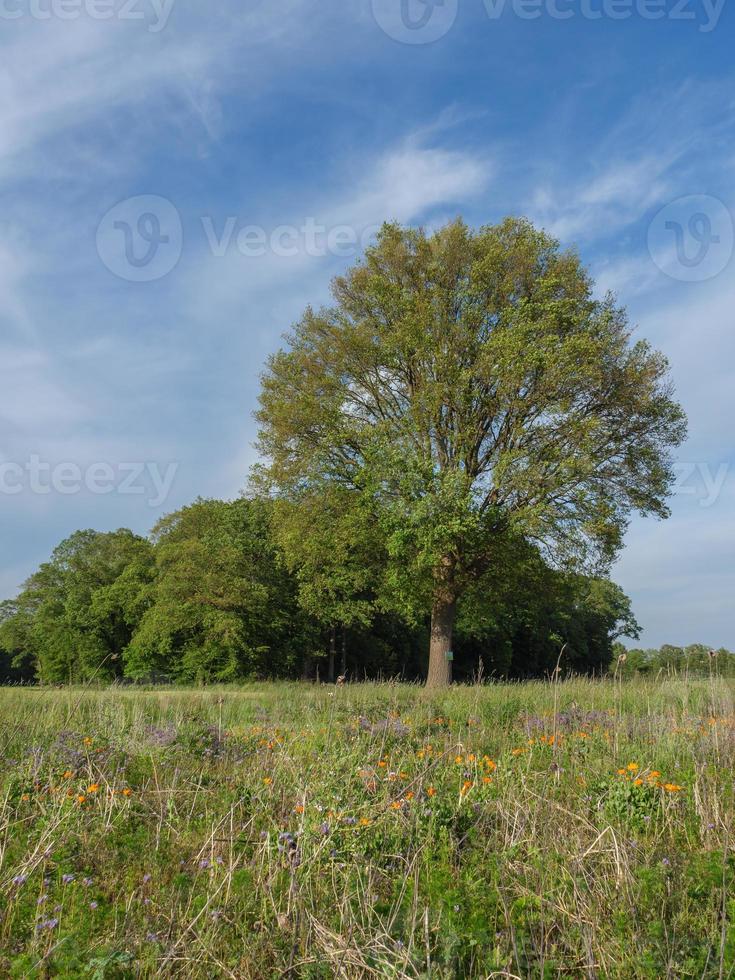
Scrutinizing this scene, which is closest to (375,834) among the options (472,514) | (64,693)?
(64,693)

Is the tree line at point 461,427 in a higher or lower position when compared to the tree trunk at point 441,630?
higher

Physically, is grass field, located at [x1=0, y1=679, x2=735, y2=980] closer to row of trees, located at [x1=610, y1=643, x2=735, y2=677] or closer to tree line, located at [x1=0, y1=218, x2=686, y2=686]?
row of trees, located at [x1=610, y1=643, x2=735, y2=677]

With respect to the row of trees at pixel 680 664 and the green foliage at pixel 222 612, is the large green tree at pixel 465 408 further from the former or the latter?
the green foliage at pixel 222 612

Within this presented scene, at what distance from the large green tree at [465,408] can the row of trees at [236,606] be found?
188 cm

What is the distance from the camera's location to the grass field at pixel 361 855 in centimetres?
310

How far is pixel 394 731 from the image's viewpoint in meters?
7.46

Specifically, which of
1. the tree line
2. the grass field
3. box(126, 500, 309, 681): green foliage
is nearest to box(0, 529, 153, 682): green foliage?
box(126, 500, 309, 681): green foliage

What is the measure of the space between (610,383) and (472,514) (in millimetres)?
6196

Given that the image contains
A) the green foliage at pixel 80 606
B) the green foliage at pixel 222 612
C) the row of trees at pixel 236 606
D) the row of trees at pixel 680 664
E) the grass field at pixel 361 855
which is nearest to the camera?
the grass field at pixel 361 855

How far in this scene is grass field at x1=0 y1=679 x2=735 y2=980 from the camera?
3.10m

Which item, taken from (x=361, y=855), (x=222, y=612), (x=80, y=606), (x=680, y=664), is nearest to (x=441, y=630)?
(x=680, y=664)

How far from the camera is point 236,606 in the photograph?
38.9m

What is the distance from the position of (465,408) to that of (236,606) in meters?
22.1

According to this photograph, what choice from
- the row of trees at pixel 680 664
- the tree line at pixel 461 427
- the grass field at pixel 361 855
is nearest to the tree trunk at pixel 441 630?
the tree line at pixel 461 427
